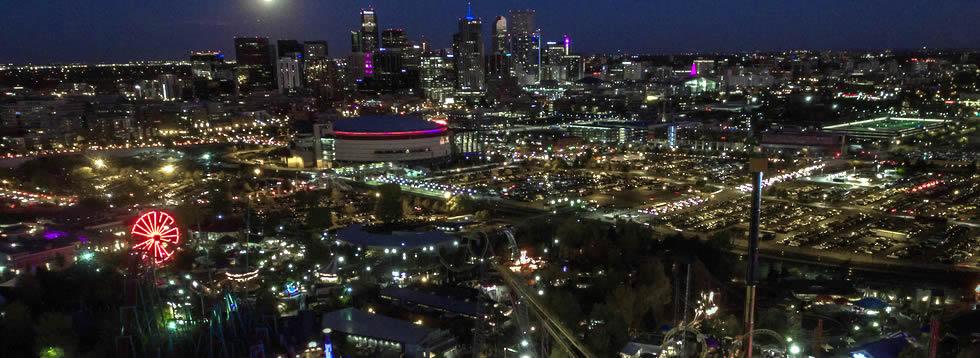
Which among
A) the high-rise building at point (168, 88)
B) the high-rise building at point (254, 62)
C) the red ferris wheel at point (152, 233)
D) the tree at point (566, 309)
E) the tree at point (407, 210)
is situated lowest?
the tree at point (407, 210)

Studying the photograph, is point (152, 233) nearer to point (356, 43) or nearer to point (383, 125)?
point (383, 125)

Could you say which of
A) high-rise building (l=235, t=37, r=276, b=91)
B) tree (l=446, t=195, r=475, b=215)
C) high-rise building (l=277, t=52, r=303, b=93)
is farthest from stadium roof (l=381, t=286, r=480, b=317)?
high-rise building (l=235, t=37, r=276, b=91)

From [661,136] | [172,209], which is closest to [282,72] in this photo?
[661,136]

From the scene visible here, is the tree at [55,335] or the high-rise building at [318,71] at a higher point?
the high-rise building at [318,71]

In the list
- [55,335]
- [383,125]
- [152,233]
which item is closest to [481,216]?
[152,233]

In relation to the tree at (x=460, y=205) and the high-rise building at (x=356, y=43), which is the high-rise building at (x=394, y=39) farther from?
the tree at (x=460, y=205)

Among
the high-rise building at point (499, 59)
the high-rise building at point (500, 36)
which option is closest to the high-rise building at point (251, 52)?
the high-rise building at point (499, 59)
